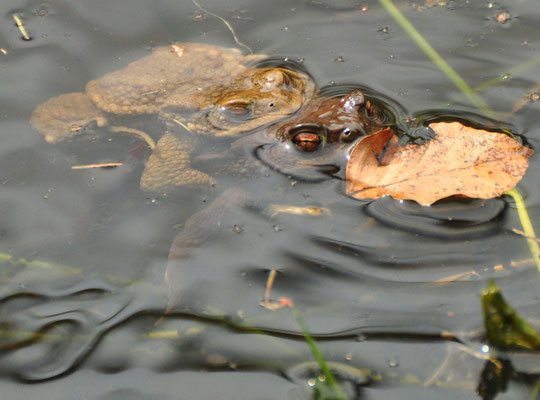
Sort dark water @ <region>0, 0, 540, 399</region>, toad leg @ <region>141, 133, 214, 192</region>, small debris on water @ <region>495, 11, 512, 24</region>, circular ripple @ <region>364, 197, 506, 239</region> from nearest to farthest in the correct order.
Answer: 1. dark water @ <region>0, 0, 540, 399</region>
2. circular ripple @ <region>364, 197, 506, 239</region>
3. toad leg @ <region>141, 133, 214, 192</region>
4. small debris on water @ <region>495, 11, 512, 24</region>

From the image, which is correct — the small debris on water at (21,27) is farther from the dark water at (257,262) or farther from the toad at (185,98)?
the toad at (185,98)

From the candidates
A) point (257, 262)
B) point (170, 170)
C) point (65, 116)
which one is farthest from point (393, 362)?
point (65, 116)

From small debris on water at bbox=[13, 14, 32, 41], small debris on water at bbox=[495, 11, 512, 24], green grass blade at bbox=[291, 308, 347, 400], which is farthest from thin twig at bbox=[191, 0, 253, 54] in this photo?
green grass blade at bbox=[291, 308, 347, 400]

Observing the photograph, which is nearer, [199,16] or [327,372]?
[327,372]

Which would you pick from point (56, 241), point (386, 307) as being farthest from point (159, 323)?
point (386, 307)

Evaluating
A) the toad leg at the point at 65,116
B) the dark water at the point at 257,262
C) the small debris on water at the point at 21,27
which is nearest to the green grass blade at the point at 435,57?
the dark water at the point at 257,262

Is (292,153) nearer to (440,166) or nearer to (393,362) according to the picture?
(440,166)

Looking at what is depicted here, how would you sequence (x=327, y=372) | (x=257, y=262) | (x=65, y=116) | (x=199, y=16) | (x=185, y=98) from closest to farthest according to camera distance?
(x=327, y=372) < (x=257, y=262) < (x=65, y=116) < (x=185, y=98) < (x=199, y=16)

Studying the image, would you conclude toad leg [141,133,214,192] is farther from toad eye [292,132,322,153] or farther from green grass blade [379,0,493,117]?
green grass blade [379,0,493,117]
